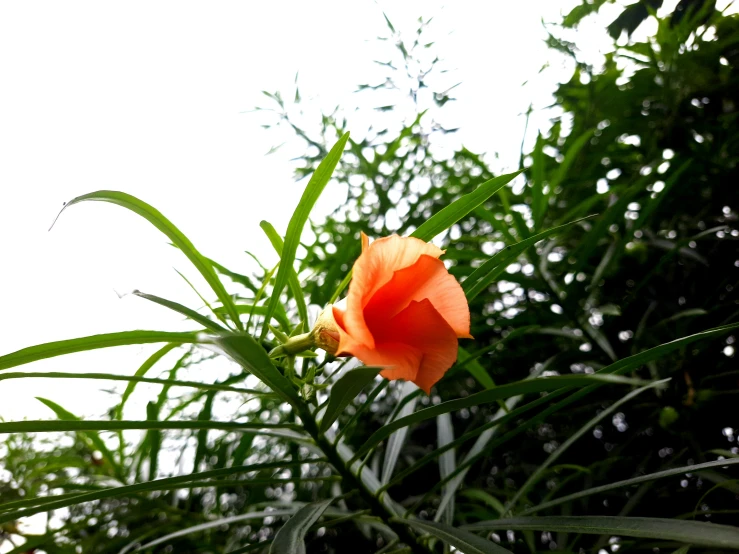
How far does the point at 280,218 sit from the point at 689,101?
81 centimetres

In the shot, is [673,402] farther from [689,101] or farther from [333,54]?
[333,54]

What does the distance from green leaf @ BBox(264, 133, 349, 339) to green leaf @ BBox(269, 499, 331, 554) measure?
0.47 ft

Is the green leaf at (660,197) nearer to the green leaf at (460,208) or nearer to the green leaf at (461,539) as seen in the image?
the green leaf at (460,208)

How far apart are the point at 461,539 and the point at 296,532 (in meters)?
0.13

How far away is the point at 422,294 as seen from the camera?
35 cm

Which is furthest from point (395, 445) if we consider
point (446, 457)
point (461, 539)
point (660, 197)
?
point (660, 197)

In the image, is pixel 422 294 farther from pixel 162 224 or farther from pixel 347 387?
pixel 162 224

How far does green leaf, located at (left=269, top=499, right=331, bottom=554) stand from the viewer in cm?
37

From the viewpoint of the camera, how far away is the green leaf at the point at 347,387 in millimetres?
294

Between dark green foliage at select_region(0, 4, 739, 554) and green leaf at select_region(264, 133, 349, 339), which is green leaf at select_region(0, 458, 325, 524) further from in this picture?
green leaf at select_region(264, 133, 349, 339)

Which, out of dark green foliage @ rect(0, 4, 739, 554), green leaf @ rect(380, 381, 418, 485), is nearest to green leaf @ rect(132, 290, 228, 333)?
dark green foliage @ rect(0, 4, 739, 554)

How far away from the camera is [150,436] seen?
0.73 meters

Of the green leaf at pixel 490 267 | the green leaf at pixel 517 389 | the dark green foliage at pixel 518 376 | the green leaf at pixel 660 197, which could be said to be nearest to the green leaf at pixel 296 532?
the dark green foliage at pixel 518 376

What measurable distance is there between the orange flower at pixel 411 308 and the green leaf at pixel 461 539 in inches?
5.5
